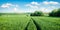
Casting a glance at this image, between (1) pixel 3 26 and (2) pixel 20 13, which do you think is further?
(2) pixel 20 13

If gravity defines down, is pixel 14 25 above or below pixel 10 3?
below

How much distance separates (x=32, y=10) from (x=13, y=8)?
284 millimetres

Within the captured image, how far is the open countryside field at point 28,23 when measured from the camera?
1.88 meters

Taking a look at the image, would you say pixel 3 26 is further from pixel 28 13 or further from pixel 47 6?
pixel 47 6

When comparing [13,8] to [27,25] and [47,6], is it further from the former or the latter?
[47,6]

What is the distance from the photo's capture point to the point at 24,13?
79.4 inches

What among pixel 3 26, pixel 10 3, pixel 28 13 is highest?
pixel 10 3

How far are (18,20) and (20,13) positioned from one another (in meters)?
0.12

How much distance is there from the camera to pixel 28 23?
6.38 ft

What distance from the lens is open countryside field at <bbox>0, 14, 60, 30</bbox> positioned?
6.16 feet

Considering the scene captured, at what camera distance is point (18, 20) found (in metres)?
1.98

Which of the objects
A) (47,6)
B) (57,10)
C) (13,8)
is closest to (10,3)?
(13,8)

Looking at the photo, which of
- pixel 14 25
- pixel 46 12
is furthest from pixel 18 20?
pixel 46 12

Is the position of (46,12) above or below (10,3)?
below
